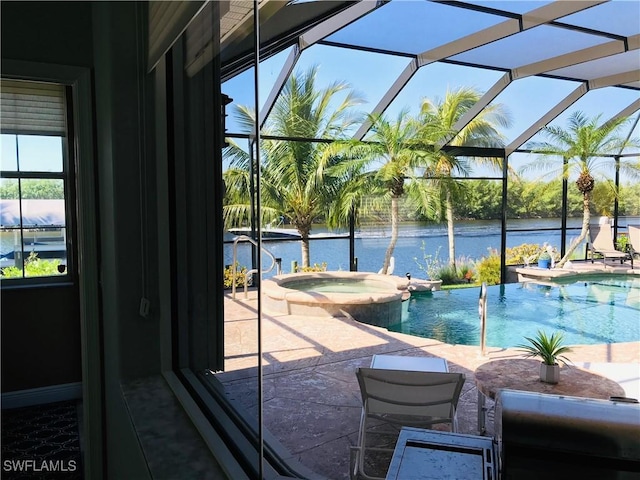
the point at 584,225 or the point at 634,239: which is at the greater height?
the point at 584,225

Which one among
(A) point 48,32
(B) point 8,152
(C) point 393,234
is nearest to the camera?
(A) point 48,32

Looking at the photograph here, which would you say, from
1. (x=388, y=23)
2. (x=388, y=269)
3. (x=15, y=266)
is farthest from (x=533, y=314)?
(x=15, y=266)

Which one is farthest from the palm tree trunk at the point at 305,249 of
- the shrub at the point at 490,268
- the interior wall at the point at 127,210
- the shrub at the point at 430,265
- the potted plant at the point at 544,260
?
the interior wall at the point at 127,210

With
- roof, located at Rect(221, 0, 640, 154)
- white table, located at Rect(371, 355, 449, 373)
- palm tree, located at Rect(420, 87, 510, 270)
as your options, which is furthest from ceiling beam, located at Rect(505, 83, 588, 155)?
white table, located at Rect(371, 355, 449, 373)

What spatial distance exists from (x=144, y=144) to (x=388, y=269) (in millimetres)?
9327

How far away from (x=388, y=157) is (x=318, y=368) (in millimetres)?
6813

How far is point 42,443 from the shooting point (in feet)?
10.1

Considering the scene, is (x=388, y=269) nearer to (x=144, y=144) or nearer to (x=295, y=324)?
(x=295, y=324)

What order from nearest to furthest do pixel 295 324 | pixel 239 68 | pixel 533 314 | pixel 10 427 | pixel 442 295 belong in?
pixel 239 68 → pixel 10 427 → pixel 295 324 → pixel 533 314 → pixel 442 295

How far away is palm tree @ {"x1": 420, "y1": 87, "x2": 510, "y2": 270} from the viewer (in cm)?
1080

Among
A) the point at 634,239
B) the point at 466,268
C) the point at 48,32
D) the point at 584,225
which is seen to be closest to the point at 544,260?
the point at 584,225

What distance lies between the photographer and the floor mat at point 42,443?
276 centimetres

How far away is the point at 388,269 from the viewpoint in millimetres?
10828

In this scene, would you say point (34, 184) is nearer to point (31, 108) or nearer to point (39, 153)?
point (39, 153)
